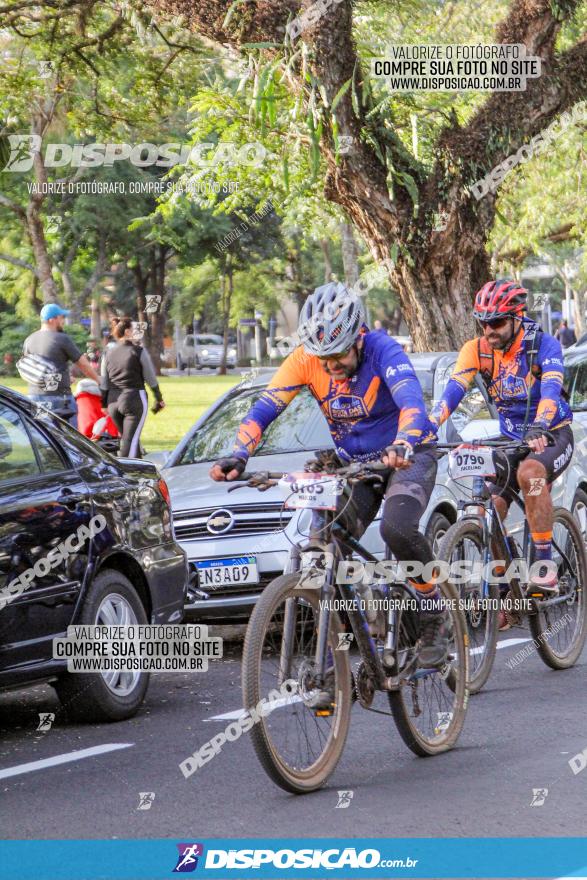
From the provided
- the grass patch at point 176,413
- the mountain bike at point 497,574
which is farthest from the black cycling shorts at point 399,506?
the grass patch at point 176,413

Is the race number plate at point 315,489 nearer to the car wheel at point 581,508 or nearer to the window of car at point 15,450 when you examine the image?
→ the window of car at point 15,450

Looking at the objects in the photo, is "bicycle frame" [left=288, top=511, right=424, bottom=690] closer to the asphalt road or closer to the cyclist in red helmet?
the asphalt road

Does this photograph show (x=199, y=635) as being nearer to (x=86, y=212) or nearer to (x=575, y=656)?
(x=575, y=656)

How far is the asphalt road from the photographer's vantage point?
204 inches

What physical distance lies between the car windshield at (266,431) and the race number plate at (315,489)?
4.06 meters

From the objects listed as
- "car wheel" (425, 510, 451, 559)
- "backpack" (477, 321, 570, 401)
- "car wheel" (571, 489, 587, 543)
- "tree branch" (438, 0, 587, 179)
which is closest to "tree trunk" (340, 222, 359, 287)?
"tree branch" (438, 0, 587, 179)

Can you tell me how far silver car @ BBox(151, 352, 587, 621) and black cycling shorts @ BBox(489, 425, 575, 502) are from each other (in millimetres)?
241

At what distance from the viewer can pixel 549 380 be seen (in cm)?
792

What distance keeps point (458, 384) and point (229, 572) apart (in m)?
1.85

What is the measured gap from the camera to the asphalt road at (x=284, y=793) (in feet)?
17.0

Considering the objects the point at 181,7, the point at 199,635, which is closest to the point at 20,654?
the point at 199,635

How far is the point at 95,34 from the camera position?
19891 mm

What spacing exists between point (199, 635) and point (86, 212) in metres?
39.1

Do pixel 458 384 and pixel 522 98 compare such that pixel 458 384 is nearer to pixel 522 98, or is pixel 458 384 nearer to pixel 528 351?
pixel 528 351
